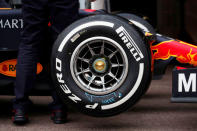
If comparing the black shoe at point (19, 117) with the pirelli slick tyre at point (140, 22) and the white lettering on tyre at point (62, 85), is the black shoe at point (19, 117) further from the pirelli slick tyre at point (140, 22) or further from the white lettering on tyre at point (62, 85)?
the pirelli slick tyre at point (140, 22)

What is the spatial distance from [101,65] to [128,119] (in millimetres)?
592

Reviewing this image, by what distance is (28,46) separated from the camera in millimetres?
3283

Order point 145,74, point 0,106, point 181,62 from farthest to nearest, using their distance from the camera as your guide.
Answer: point 0,106
point 181,62
point 145,74

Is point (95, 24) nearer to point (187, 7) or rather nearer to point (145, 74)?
point (145, 74)

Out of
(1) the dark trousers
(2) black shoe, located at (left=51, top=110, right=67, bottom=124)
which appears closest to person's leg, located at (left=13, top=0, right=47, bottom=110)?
(1) the dark trousers

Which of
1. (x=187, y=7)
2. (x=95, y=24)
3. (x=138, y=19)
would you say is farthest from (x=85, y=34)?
(x=187, y=7)

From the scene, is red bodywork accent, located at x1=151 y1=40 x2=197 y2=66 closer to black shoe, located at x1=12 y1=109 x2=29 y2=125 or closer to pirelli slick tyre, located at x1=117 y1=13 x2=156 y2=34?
pirelli slick tyre, located at x1=117 y1=13 x2=156 y2=34

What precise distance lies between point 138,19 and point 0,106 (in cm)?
161

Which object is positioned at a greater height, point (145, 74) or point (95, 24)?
point (95, 24)

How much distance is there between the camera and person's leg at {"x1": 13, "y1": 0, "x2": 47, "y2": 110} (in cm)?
325

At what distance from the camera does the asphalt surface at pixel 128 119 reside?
10.5ft

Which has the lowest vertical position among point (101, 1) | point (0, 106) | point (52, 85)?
point (0, 106)

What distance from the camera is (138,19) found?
13.8 feet

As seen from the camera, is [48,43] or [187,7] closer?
[48,43]
